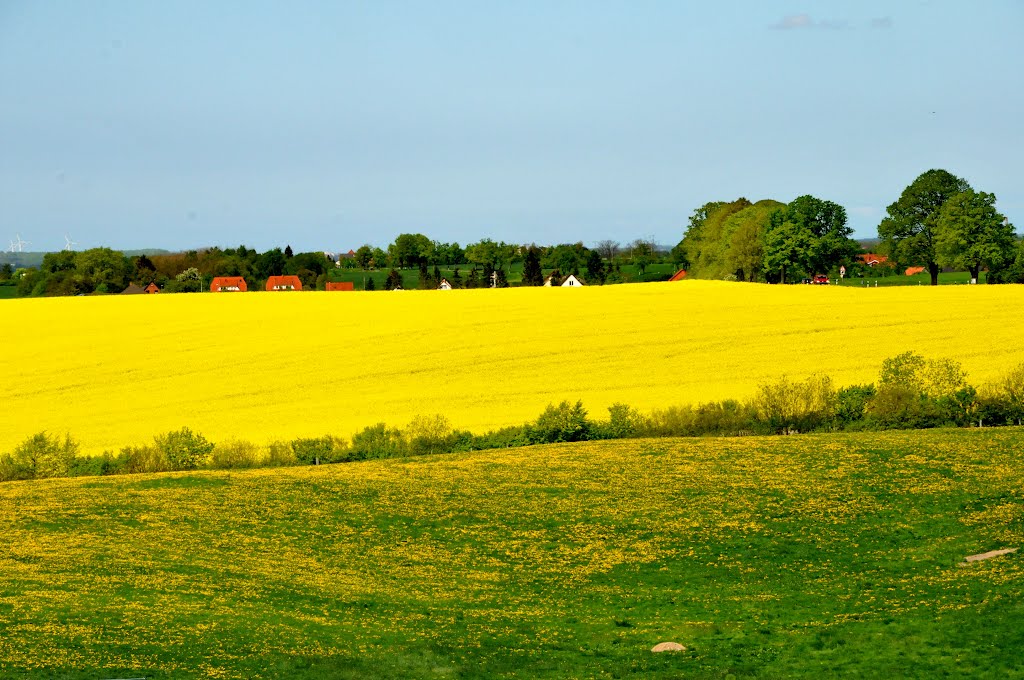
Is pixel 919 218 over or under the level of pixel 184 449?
over

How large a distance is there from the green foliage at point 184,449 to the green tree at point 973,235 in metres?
83.7

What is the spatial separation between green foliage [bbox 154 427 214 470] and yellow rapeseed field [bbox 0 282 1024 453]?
304 centimetres

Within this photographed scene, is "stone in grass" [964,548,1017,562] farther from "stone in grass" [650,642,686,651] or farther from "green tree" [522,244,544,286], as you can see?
"green tree" [522,244,544,286]

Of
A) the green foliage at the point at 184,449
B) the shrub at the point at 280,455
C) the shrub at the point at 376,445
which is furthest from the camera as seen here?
the shrub at the point at 376,445

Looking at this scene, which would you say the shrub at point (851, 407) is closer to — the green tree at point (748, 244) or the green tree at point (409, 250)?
the green tree at point (748, 244)

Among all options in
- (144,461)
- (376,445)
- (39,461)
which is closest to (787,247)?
(376,445)

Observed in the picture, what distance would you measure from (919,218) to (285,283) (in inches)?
3062

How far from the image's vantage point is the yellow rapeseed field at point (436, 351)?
198 ft

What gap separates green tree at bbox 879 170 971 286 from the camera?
391 ft

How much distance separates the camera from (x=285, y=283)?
150m

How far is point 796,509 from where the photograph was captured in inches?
1556

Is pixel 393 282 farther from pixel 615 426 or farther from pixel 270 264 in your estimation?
pixel 615 426

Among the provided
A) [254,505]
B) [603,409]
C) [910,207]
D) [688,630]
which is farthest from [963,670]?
[910,207]

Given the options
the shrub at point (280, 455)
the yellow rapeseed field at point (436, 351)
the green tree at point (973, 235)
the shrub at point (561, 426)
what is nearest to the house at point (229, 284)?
the yellow rapeseed field at point (436, 351)
